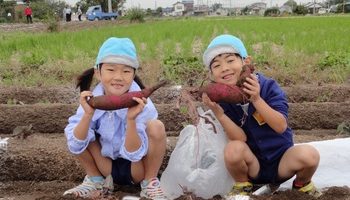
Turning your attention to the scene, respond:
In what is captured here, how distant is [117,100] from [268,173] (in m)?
0.81

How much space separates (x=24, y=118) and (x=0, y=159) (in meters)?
1.14

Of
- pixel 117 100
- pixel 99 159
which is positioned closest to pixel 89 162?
pixel 99 159

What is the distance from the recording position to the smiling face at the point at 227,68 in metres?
2.38

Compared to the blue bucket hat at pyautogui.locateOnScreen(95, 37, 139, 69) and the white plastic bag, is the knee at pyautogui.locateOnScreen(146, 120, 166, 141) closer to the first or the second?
the white plastic bag

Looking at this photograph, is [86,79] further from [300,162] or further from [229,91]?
[300,162]

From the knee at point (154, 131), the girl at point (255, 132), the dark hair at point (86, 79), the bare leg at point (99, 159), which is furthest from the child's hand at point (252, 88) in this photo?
the bare leg at point (99, 159)

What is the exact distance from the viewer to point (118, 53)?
2.44 m

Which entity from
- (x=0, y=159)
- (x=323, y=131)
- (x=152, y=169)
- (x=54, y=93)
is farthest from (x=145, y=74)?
(x=152, y=169)

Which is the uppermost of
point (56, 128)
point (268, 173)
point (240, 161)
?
point (240, 161)

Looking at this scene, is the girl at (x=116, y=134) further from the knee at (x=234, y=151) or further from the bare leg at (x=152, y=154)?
the knee at (x=234, y=151)

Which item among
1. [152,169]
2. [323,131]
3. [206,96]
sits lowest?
[323,131]

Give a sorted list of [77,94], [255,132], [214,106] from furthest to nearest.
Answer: [77,94], [255,132], [214,106]

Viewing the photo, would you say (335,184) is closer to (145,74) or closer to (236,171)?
(236,171)

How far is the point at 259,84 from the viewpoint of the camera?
238 cm
